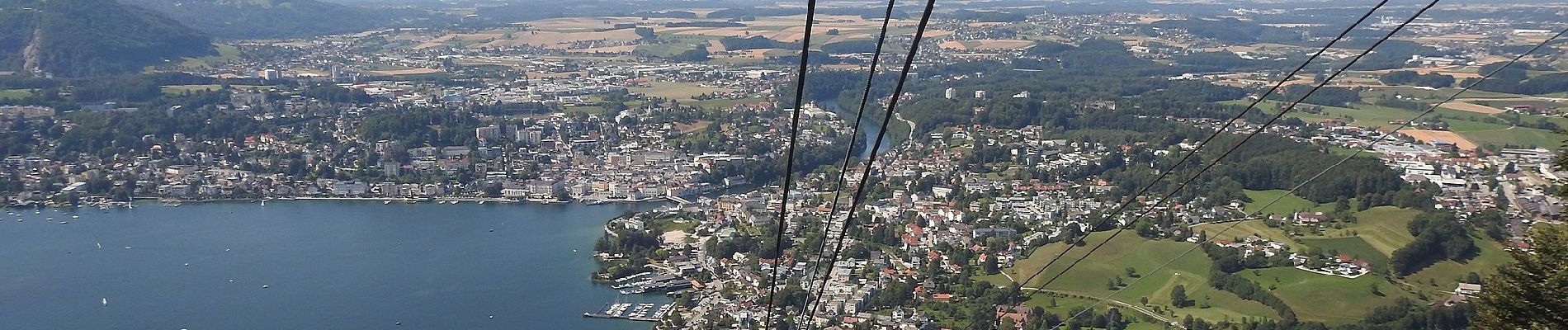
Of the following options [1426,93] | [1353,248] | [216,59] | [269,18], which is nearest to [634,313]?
[1353,248]

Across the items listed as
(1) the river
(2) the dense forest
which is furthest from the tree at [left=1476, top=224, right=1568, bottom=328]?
(2) the dense forest

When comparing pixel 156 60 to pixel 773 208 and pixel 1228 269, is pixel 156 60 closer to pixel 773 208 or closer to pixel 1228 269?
pixel 773 208

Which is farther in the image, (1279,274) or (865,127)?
(865,127)

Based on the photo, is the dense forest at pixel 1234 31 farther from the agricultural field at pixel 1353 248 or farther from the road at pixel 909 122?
the agricultural field at pixel 1353 248

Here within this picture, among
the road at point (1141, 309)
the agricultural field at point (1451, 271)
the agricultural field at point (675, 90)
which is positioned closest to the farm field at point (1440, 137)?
the agricultural field at point (1451, 271)

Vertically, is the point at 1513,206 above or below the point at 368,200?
above

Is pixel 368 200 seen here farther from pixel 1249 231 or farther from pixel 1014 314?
pixel 1249 231
